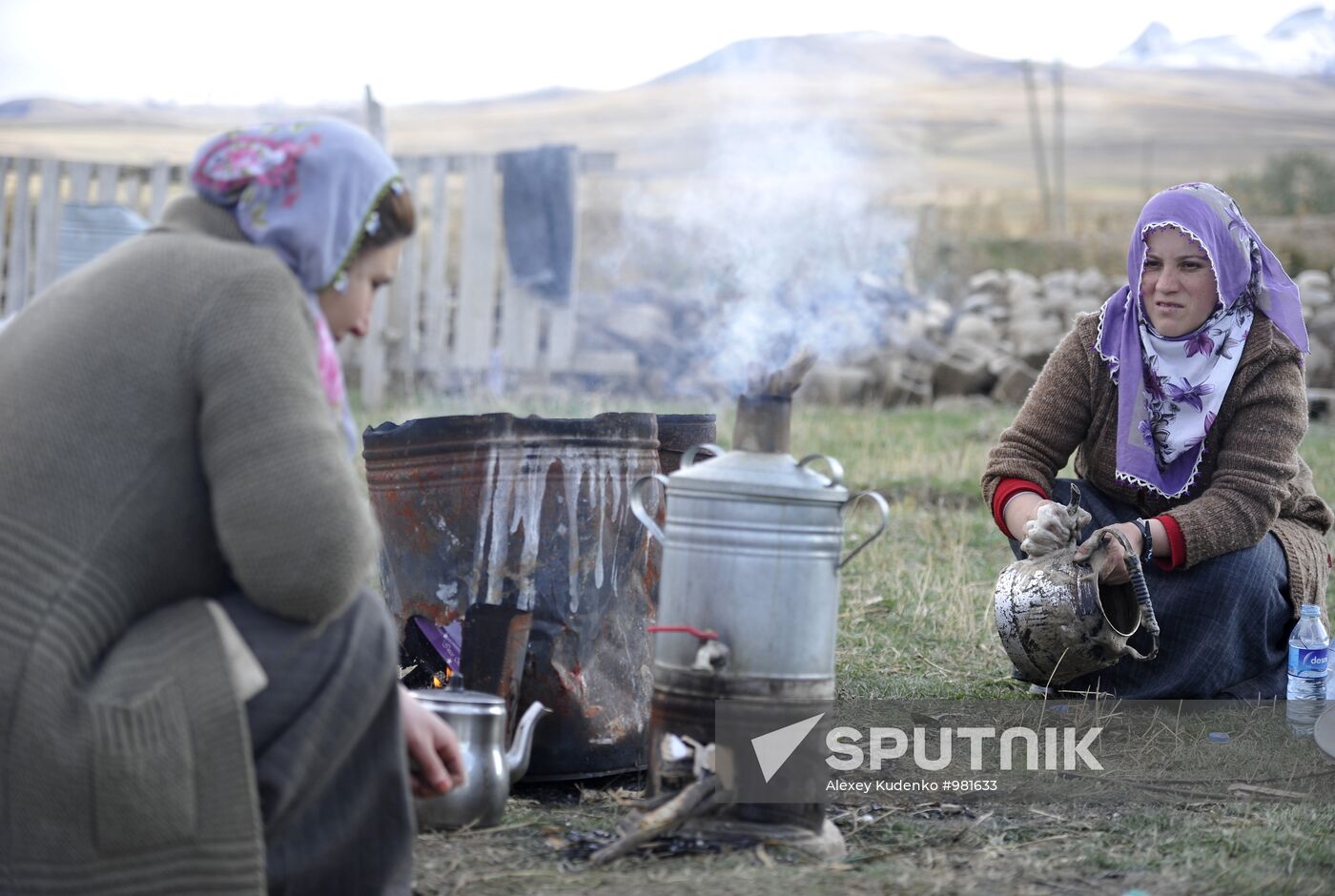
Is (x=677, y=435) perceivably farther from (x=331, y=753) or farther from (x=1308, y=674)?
(x=1308, y=674)

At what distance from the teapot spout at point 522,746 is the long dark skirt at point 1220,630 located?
2003 mm

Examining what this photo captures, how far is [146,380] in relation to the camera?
2.12 meters

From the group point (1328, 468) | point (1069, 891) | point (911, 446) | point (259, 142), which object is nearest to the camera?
point (259, 142)

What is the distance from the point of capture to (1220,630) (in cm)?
418

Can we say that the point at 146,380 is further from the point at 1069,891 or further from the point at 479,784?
the point at 1069,891

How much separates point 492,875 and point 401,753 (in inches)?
20.1

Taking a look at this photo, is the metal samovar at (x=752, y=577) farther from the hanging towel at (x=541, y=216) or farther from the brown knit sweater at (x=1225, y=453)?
the hanging towel at (x=541, y=216)

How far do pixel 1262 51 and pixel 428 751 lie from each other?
30.5 meters

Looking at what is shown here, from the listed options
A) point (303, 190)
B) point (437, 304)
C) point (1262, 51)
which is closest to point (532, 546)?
point (303, 190)

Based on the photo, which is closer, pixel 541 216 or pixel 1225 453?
pixel 1225 453

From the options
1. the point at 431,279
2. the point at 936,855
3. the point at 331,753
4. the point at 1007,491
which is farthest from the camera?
the point at 431,279

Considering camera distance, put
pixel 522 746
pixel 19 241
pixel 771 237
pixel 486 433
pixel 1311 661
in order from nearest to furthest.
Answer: pixel 522 746, pixel 486 433, pixel 1311 661, pixel 19 241, pixel 771 237

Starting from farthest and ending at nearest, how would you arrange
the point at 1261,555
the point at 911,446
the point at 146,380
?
the point at 911,446, the point at 1261,555, the point at 146,380

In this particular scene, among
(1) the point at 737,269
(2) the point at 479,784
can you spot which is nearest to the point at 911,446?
(2) the point at 479,784
